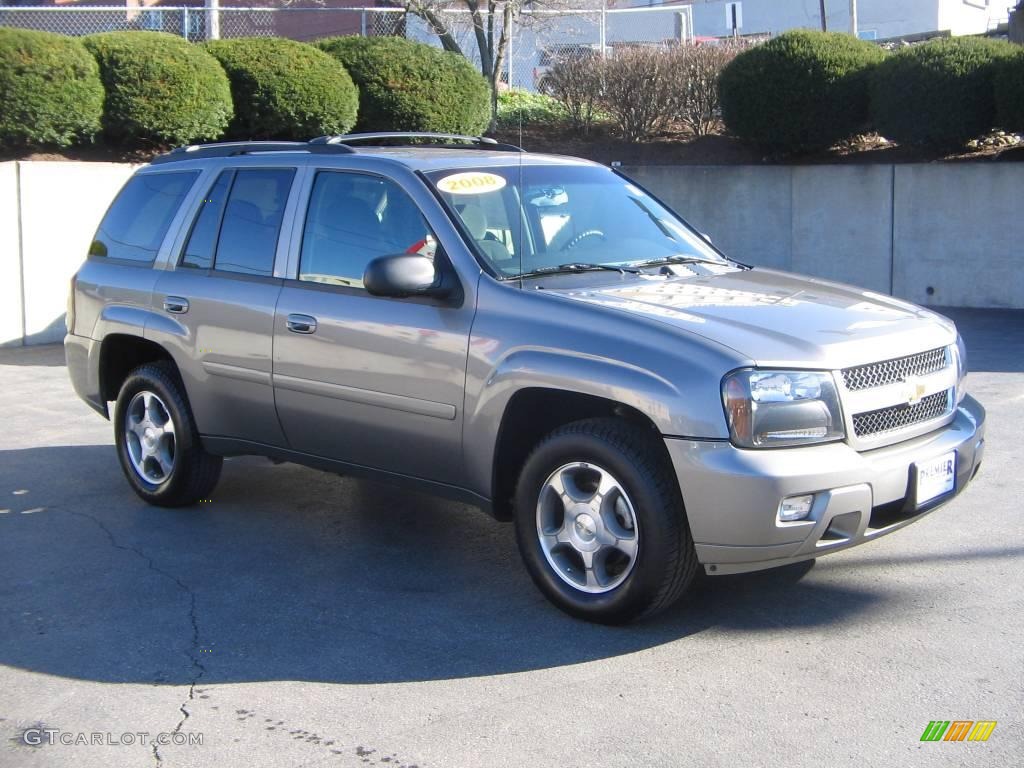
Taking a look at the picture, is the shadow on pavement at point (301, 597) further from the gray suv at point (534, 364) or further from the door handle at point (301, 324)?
the door handle at point (301, 324)

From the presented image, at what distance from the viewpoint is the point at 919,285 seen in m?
14.8

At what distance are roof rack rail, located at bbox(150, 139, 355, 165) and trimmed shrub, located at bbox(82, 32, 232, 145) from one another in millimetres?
7198

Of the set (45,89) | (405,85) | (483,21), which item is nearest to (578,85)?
(483,21)

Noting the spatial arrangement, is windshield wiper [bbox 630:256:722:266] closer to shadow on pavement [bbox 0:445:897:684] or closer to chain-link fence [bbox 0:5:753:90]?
shadow on pavement [bbox 0:445:897:684]

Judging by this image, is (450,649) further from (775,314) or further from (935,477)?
(935,477)

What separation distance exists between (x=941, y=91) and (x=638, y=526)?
11155 millimetres

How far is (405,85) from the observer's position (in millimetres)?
15461

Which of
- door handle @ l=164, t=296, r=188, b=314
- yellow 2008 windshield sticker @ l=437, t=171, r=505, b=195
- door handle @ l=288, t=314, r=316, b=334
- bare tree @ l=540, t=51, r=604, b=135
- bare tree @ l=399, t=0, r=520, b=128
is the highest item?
bare tree @ l=399, t=0, r=520, b=128

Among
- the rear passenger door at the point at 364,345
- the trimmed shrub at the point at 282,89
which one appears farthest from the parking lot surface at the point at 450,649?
the trimmed shrub at the point at 282,89

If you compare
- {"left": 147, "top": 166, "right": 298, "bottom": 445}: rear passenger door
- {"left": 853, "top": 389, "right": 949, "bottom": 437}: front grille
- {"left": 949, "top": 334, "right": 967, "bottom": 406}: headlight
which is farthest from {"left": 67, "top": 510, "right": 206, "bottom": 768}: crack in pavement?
{"left": 949, "top": 334, "right": 967, "bottom": 406}: headlight

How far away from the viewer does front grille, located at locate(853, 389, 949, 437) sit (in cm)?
466

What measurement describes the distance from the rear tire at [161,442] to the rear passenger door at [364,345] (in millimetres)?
892

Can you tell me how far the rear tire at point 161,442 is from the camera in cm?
664

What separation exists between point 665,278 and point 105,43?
10448 millimetres
